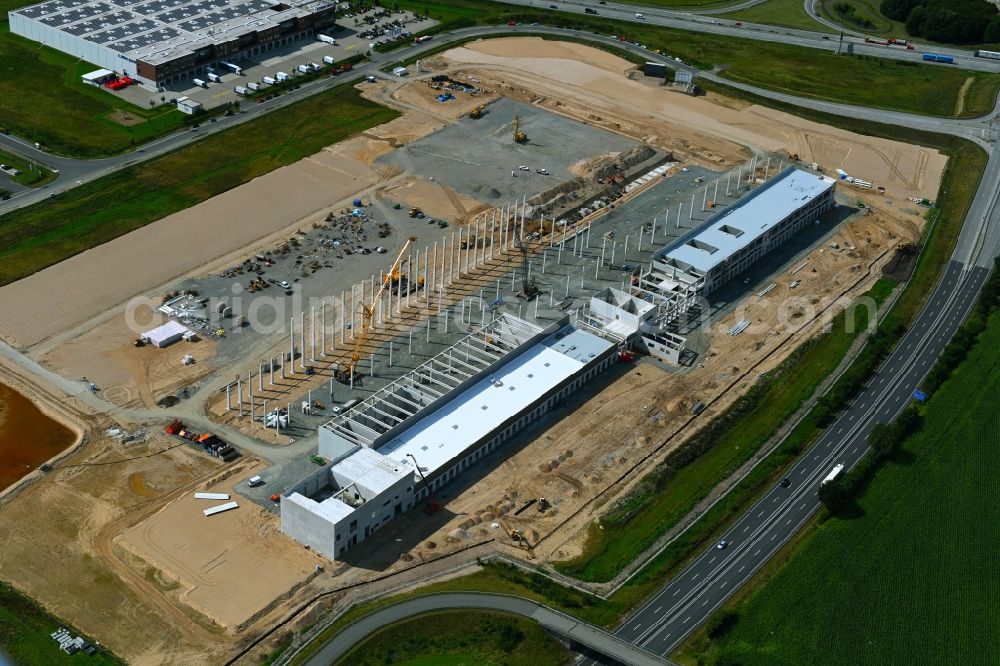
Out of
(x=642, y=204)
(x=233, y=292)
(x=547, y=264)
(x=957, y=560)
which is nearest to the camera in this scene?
(x=957, y=560)

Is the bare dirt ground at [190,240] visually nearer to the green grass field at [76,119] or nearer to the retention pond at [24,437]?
the retention pond at [24,437]

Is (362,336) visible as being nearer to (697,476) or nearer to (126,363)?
(126,363)

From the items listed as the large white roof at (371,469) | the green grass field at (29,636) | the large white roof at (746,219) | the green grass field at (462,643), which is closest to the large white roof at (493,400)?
the large white roof at (371,469)

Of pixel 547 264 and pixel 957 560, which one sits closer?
pixel 957 560

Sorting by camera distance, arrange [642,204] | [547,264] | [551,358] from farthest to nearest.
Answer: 1. [642,204]
2. [547,264]
3. [551,358]

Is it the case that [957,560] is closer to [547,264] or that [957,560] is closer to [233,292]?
[547,264]

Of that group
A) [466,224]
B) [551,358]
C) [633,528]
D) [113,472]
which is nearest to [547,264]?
[466,224]
